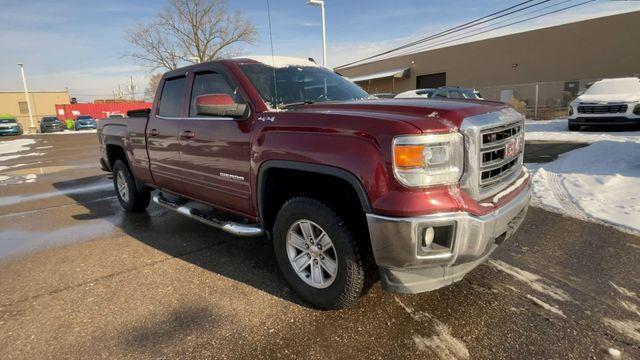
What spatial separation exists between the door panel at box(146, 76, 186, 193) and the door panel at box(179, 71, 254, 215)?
170 millimetres

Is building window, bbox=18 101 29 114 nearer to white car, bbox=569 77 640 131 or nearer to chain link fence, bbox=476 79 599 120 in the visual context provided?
chain link fence, bbox=476 79 599 120

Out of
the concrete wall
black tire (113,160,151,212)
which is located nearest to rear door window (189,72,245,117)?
black tire (113,160,151,212)

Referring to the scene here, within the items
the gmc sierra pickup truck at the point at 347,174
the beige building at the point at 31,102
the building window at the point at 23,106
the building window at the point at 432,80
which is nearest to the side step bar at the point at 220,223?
the gmc sierra pickup truck at the point at 347,174

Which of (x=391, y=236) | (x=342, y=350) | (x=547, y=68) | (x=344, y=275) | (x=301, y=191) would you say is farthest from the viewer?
(x=547, y=68)

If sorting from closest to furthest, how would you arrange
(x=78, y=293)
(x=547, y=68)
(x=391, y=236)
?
(x=391, y=236)
(x=78, y=293)
(x=547, y=68)

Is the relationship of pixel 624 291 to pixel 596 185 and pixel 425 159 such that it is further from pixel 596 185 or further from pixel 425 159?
pixel 596 185

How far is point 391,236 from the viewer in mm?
2207

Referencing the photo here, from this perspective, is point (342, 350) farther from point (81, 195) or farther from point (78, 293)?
point (81, 195)

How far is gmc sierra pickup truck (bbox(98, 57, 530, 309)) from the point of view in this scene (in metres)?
2.22

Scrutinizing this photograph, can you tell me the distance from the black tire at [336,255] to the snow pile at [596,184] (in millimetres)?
3396

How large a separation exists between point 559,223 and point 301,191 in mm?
3265

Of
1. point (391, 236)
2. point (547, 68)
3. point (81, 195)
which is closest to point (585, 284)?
point (391, 236)

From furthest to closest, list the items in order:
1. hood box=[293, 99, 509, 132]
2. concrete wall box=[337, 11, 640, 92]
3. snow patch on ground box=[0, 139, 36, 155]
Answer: concrete wall box=[337, 11, 640, 92], snow patch on ground box=[0, 139, 36, 155], hood box=[293, 99, 509, 132]

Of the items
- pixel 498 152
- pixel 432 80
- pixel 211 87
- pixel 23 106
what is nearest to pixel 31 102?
pixel 23 106
